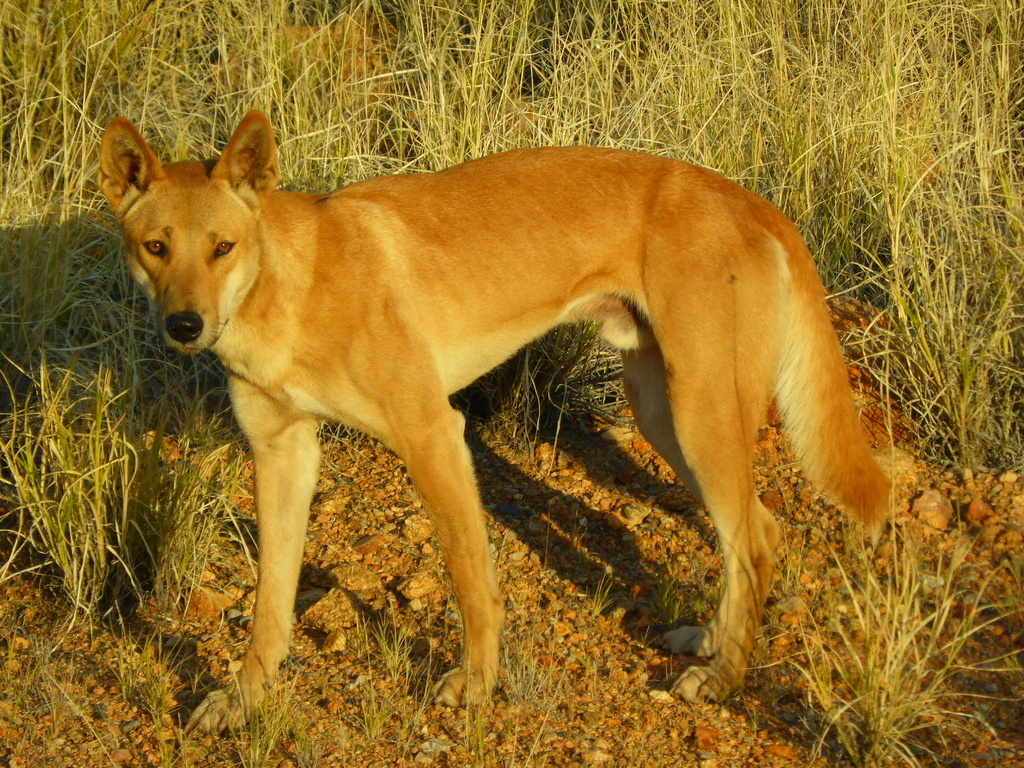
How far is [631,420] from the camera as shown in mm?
4770

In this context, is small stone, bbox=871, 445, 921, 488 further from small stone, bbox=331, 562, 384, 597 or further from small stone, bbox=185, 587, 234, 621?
small stone, bbox=185, 587, 234, 621

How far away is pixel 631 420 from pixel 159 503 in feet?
6.81

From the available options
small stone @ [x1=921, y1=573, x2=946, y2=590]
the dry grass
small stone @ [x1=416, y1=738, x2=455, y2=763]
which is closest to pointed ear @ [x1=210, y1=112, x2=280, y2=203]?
the dry grass

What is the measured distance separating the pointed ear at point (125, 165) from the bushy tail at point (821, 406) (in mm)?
2051

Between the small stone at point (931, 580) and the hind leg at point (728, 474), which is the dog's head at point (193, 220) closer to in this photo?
the hind leg at point (728, 474)

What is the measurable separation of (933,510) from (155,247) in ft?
9.53

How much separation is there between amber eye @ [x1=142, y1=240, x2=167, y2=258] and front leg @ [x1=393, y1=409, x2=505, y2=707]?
873mm

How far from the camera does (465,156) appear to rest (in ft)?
16.5

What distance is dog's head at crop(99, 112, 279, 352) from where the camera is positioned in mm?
2984

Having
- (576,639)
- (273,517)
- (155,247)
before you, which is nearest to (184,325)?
(155,247)

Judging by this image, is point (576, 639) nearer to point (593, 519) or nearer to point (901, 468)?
point (593, 519)

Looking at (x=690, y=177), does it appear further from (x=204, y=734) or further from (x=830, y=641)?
(x=204, y=734)

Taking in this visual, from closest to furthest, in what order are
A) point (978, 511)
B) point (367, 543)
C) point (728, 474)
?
point (728, 474)
point (978, 511)
point (367, 543)

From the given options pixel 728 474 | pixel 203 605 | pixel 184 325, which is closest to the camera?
pixel 184 325
